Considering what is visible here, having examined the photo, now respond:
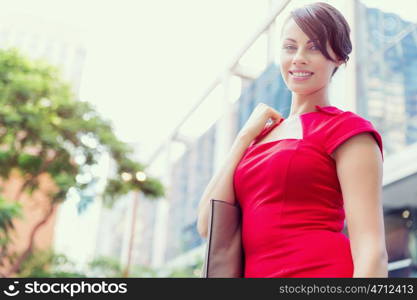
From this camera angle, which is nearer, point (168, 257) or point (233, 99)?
point (233, 99)

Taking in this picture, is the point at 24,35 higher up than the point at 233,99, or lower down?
higher up

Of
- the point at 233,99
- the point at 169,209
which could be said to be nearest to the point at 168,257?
the point at 169,209

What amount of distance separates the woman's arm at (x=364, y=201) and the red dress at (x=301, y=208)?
0.07ft

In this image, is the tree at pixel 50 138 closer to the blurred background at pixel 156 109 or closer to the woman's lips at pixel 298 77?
the blurred background at pixel 156 109

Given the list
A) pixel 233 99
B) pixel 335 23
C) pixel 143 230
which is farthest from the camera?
pixel 143 230

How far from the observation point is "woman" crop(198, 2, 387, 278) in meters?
0.82

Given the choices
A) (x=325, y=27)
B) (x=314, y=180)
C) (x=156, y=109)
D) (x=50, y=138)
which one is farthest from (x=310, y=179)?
(x=156, y=109)

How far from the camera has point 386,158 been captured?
5898 millimetres

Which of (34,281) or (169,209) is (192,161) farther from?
(34,281)

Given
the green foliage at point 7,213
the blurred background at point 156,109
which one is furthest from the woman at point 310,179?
the green foliage at point 7,213

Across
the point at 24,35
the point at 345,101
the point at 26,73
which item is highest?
the point at 24,35

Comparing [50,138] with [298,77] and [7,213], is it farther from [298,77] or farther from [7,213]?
[298,77]

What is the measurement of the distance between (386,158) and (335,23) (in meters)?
5.20

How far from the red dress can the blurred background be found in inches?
19.1
